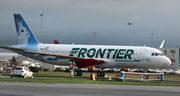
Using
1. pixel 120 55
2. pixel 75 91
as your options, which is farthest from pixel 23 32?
pixel 75 91

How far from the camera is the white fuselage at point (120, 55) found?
4316cm

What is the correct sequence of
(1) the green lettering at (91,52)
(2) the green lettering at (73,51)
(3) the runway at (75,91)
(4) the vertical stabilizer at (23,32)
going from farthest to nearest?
(4) the vertical stabilizer at (23,32) → (2) the green lettering at (73,51) → (1) the green lettering at (91,52) → (3) the runway at (75,91)

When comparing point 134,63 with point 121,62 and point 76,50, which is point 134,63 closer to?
point 121,62

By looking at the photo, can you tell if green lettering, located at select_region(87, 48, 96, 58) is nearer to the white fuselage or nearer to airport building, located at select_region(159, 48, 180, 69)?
the white fuselage

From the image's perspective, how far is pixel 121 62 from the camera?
43.7m

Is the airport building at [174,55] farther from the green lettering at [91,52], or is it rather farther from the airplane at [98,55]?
the green lettering at [91,52]

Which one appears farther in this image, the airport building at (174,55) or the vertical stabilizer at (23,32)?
the airport building at (174,55)

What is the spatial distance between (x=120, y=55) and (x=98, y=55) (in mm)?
3442

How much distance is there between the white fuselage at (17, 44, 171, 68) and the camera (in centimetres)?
4316

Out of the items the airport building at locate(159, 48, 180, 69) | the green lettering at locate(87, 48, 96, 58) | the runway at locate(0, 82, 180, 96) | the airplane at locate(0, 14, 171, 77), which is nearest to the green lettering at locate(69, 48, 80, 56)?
the airplane at locate(0, 14, 171, 77)

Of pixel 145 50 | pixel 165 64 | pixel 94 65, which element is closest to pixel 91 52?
pixel 94 65

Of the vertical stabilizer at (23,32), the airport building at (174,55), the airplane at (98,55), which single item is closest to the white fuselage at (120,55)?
the airplane at (98,55)

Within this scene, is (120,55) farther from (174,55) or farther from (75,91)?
(174,55)

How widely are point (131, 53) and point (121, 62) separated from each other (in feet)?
6.32
